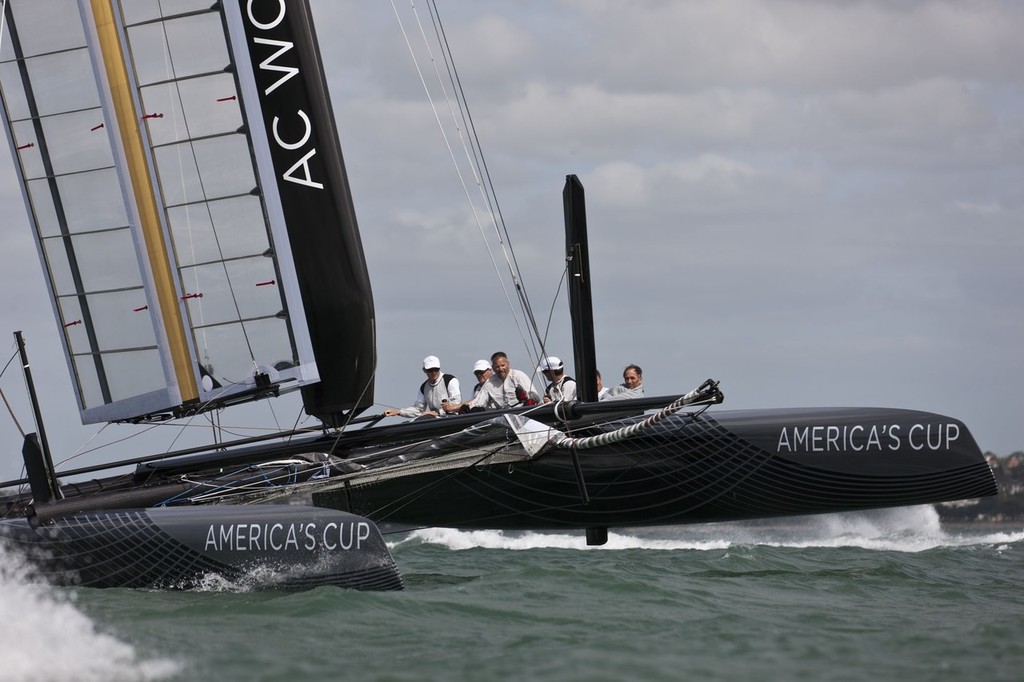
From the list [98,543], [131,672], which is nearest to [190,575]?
[98,543]

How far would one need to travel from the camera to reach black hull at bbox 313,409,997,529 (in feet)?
23.4

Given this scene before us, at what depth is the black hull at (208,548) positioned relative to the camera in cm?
602

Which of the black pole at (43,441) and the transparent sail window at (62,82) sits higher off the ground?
the transparent sail window at (62,82)

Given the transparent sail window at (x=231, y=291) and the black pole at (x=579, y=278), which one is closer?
the black pole at (x=579, y=278)

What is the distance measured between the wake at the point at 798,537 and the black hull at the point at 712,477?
1.44 metres

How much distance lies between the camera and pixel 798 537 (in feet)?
32.3

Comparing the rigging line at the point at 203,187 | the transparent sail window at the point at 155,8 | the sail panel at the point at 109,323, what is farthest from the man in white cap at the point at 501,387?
the transparent sail window at the point at 155,8

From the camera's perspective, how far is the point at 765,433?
731 cm

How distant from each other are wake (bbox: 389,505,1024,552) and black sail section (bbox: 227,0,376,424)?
2.88m

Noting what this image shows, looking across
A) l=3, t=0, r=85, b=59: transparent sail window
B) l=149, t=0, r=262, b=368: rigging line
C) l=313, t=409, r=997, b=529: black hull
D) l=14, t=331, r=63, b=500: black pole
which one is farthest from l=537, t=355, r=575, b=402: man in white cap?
l=3, t=0, r=85, b=59: transparent sail window

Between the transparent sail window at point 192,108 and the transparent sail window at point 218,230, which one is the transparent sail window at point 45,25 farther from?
the transparent sail window at point 218,230

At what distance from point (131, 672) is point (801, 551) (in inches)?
227

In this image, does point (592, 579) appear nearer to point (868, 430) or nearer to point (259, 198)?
point (868, 430)

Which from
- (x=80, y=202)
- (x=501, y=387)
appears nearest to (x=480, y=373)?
(x=501, y=387)
